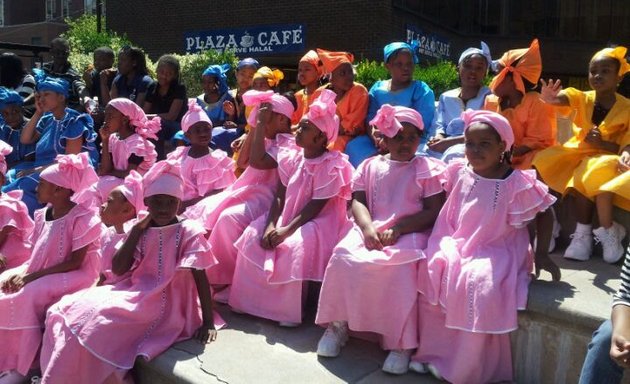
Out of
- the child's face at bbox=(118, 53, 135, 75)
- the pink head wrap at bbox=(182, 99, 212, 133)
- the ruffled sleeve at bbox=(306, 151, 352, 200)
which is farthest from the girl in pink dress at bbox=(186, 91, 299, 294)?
the child's face at bbox=(118, 53, 135, 75)

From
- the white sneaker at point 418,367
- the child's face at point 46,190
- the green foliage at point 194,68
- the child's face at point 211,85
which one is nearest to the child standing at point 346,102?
the child's face at point 211,85

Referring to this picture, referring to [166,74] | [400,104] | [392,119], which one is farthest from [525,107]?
[166,74]

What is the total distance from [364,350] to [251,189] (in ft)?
5.11

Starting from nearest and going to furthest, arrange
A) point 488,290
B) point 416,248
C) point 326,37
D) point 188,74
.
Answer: point 488,290 → point 416,248 → point 188,74 → point 326,37

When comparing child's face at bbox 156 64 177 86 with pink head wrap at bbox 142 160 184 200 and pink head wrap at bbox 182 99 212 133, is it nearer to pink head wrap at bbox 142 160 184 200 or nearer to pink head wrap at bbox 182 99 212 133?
pink head wrap at bbox 182 99 212 133

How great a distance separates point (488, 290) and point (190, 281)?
178cm

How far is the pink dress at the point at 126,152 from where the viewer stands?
5172mm

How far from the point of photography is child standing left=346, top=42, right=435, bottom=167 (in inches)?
192

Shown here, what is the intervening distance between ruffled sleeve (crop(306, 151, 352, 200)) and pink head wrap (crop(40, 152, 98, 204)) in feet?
4.85

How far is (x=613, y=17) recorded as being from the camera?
64.6ft

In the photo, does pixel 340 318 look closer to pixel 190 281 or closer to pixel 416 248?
pixel 416 248

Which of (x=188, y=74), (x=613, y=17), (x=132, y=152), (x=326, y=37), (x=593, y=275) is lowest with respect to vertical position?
(x=593, y=275)

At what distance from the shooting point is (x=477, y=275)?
9.58 feet

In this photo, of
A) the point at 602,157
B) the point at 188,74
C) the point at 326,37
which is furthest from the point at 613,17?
the point at 602,157
